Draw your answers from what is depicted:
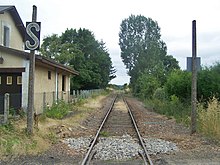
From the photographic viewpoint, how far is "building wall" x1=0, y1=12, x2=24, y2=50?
78.7 ft

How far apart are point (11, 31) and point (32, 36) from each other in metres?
13.4

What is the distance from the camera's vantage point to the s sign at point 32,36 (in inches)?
510

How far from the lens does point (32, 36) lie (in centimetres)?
1302

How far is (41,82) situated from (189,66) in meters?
10.1

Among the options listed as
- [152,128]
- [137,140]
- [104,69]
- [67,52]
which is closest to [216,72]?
[152,128]

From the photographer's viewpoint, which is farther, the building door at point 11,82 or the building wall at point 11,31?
the building wall at point 11,31

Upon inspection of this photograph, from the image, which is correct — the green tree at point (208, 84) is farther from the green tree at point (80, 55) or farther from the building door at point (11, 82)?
the green tree at point (80, 55)

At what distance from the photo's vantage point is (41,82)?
2234 cm

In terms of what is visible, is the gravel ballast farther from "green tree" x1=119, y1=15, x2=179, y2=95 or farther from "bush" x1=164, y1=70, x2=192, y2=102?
"green tree" x1=119, y1=15, x2=179, y2=95

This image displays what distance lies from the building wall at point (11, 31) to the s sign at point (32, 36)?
11.4 meters

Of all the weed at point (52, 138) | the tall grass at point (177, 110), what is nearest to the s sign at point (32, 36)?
the weed at point (52, 138)

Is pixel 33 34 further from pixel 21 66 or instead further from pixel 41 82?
pixel 41 82

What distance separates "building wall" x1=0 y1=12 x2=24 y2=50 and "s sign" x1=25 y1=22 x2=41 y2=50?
11431 mm

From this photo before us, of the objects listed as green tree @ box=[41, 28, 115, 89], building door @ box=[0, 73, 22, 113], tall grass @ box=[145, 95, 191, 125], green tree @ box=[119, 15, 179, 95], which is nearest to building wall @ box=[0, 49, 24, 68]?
building door @ box=[0, 73, 22, 113]
